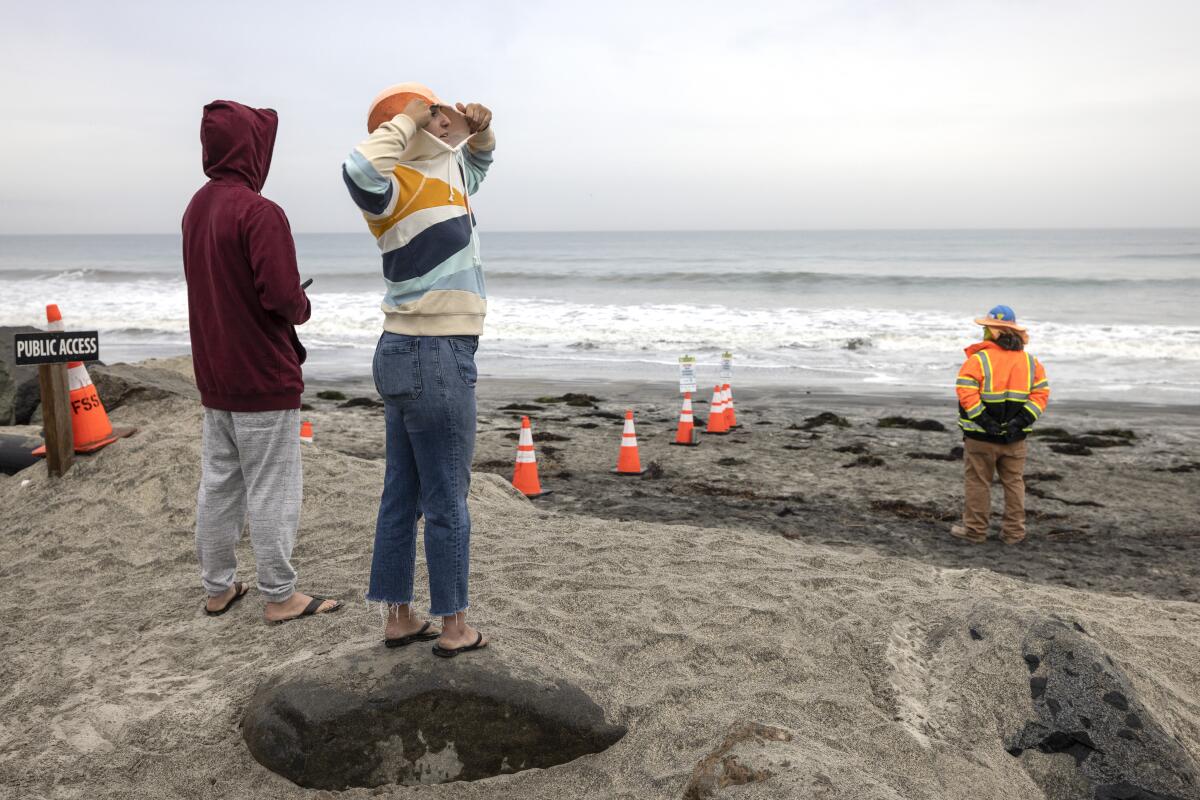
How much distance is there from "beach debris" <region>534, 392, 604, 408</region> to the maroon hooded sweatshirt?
890 centimetres

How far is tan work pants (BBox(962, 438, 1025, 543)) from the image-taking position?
658 centimetres

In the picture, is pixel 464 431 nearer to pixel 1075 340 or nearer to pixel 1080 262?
pixel 1075 340

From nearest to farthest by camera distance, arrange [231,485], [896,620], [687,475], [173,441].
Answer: [231,485], [896,620], [173,441], [687,475]

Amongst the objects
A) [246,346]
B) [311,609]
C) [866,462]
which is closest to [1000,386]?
[866,462]

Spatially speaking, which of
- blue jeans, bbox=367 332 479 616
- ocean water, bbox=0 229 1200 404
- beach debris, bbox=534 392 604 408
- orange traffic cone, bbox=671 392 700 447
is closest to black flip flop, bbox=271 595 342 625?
blue jeans, bbox=367 332 479 616

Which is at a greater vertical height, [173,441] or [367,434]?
[173,441]

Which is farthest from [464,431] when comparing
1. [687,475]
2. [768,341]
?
[768,341]

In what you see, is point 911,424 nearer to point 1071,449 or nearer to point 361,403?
point 1071,449

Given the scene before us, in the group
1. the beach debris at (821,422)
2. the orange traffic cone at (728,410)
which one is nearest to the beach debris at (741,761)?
the orange traffic cone at (728,410)

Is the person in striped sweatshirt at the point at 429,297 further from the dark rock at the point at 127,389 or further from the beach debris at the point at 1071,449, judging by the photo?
the beach debris at the point at 1071,449

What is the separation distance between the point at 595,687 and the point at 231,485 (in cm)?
177

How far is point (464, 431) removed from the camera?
302cm

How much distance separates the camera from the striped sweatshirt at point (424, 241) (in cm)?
290

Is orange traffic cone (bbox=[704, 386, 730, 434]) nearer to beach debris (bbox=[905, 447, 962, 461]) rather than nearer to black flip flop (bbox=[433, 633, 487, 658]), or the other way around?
beach debris (bbox=[905, 447, 962, 461])
